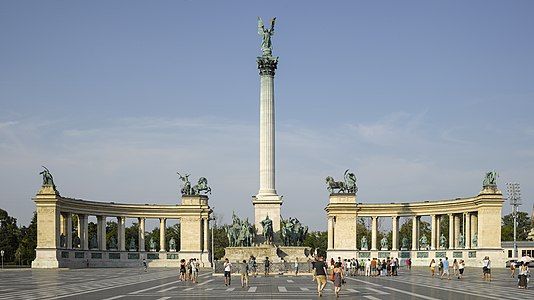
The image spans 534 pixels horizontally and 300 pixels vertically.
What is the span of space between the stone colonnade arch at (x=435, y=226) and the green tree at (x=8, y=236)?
5488cm

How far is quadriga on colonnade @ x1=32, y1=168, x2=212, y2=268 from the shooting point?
98.8 m

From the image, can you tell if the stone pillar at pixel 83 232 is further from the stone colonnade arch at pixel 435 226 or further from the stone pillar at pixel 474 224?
the stone pillar at pixel 474 224

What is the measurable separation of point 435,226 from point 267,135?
129 feet

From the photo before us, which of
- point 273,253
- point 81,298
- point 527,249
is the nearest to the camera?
point 81,298

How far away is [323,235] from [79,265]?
81938 millimetres

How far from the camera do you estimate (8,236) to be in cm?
12438

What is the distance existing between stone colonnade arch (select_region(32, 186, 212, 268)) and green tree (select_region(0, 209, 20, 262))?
19488 mm

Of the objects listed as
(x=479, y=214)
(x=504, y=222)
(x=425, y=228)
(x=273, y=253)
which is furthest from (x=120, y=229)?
(x=504, y=222)

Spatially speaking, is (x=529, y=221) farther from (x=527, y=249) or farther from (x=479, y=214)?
(x=479, y=214)

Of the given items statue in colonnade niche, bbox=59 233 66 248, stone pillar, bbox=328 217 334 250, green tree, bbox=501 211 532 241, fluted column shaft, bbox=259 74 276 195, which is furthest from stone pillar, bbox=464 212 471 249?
green tree, bbox=501 211 532 241

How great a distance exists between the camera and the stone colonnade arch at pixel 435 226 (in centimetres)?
9725

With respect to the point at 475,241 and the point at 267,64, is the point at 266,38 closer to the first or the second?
the point at 267,64

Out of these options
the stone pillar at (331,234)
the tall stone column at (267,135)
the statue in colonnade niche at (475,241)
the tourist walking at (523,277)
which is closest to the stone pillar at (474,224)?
the statue in colonnade niche at (475,241)

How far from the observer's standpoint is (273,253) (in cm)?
7625
